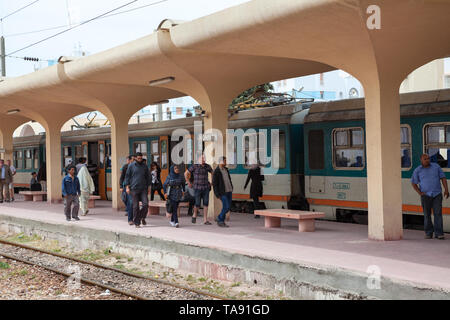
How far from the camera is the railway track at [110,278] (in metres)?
9.02

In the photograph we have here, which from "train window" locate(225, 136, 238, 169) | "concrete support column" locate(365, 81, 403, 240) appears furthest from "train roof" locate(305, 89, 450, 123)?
"train window" locate(225, 136, 238, 169)

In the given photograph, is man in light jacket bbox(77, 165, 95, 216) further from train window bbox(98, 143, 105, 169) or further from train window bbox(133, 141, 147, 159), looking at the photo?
train window bbox(98, 143, 105, 169)

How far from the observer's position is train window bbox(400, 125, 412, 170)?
40.9ft

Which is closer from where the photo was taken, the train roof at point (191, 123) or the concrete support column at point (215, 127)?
the concrete support column at point (215, 127)

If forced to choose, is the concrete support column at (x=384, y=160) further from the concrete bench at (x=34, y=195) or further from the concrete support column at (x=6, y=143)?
the concrete support column at (x=6, y=143)

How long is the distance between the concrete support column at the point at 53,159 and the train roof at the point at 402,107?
11.3m

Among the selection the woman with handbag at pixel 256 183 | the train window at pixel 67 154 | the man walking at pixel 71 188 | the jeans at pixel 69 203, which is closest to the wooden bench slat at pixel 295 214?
the woman with handbag at pixel 256 183

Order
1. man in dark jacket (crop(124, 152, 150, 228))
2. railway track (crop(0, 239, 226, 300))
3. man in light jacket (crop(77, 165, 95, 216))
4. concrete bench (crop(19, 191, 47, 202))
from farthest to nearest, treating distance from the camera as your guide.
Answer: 1. concrete bench (crop(19, 191, 47, 202))
2. man in light jacket (crop(77, 165, 95, 216))
3. man in dark jacket (crop(124, 152, 150, 228))
4. railway track (crop(0, 239, 226, 300))

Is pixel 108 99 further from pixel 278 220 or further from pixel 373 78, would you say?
pixel 373 78

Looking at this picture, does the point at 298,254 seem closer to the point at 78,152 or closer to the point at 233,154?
the point at 233,154

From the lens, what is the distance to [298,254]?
9344mm

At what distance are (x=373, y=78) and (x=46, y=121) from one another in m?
14.9

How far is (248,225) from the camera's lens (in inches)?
551

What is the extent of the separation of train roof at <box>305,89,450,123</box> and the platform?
251 centimetres
